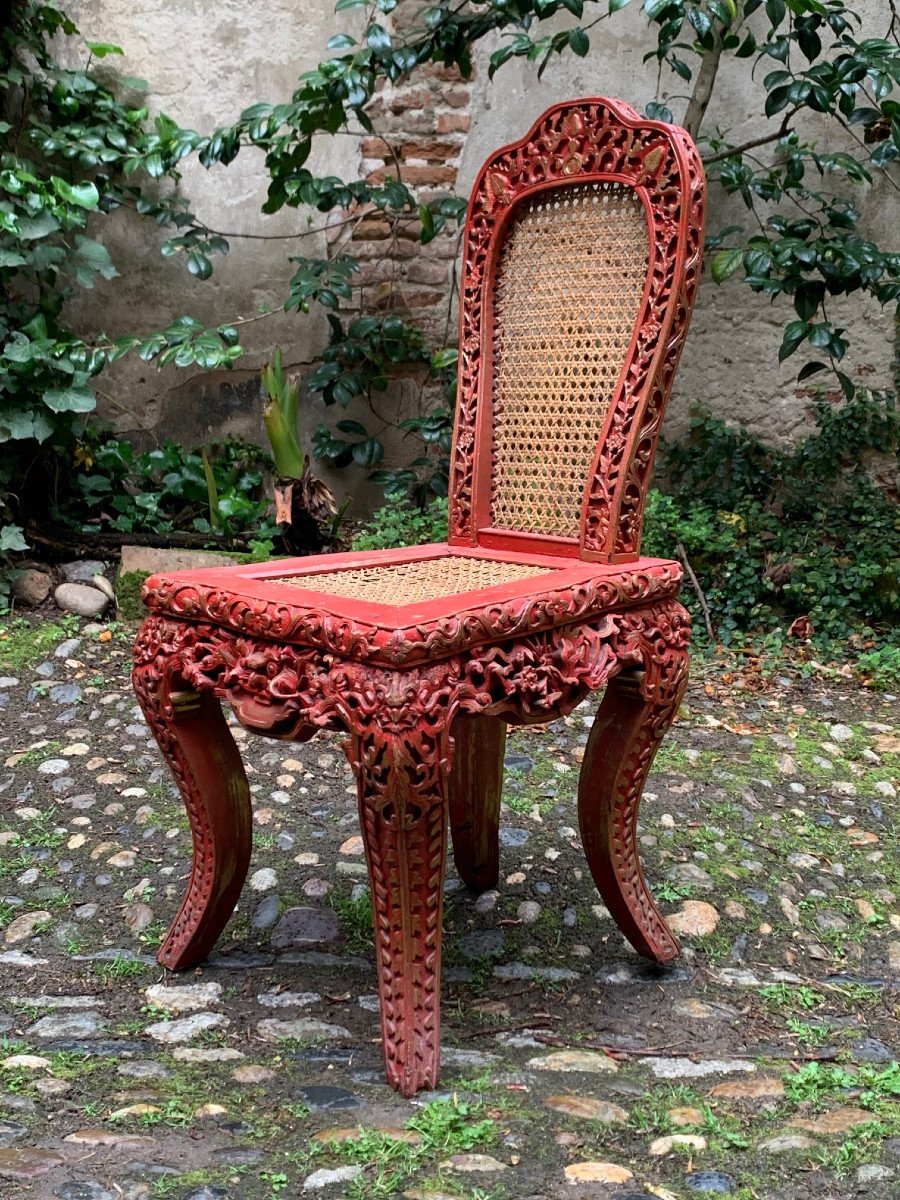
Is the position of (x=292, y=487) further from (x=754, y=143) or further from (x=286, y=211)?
(x=754, y=143)

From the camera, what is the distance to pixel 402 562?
6.98ft

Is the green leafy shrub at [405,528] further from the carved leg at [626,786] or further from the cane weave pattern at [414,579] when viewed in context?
the carved leg at [626,786]

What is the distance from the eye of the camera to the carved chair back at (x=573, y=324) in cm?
194

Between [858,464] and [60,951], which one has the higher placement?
[858,464]

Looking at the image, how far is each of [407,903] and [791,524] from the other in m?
3.56

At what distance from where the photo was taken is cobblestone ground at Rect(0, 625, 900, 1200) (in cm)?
149

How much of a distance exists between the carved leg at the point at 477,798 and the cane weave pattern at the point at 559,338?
1.41 feet

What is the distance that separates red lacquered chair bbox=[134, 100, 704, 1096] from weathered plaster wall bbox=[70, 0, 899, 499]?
2.87 metres

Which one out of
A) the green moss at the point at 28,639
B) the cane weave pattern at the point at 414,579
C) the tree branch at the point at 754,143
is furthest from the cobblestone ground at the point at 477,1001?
the tree branch at the point at 754,143

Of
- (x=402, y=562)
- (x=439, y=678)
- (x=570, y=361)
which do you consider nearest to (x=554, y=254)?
(x=570, y=361)

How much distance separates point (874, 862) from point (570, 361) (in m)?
1.44

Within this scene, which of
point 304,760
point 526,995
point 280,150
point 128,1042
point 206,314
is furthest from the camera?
point 206,314

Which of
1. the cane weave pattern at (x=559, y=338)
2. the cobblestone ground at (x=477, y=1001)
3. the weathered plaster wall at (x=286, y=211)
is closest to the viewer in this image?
the cobblestone ground at (x=477, y=1001)

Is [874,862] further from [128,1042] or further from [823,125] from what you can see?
[823,125]
